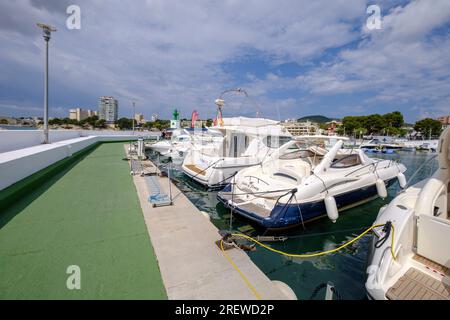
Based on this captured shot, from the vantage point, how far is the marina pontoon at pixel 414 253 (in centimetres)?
260

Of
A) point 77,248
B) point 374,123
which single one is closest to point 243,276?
point 77,248

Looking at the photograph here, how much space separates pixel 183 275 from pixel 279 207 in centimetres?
296

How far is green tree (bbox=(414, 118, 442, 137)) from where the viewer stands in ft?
208

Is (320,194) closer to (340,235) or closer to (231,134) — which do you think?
(340,235)

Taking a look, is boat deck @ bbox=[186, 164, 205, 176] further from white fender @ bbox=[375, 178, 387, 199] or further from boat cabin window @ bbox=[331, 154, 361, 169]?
white fender @ bbox=[375, 178, 387, 199]

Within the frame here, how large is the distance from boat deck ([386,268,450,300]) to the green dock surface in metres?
2.84

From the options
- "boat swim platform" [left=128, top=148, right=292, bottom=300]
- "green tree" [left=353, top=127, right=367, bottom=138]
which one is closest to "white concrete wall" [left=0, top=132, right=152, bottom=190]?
"boat swim platform" [left=128, top=148, right=292, bottom=300]

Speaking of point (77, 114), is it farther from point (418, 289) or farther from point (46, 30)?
point (418, 289)

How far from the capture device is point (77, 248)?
312 centimetres

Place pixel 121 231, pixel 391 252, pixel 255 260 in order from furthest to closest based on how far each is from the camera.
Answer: pixel 255 260 → pixel 121 231 → pixel 391 252

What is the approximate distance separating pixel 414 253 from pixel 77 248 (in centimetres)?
521
